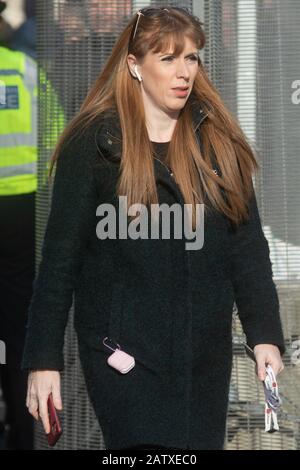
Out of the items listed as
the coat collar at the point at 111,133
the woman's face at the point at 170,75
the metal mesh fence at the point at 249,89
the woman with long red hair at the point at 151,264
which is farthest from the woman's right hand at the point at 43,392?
the metal mesh fence at the point at 249,89

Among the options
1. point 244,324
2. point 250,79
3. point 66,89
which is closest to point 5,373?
point 66,89

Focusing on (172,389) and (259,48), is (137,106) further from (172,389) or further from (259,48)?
(259,48)

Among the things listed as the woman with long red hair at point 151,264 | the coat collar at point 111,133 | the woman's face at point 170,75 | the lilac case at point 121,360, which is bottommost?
the lilac case at point 121,360

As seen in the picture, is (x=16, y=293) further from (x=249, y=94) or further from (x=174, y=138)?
(x=174, y=138)

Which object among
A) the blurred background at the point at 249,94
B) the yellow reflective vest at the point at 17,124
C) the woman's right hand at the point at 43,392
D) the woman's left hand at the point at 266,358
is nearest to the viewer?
the woman's right hand at the point at 43,392

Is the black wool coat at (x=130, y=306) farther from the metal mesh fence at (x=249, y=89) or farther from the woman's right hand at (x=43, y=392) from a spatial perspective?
the metal mesh fence at (x=249, y=89)

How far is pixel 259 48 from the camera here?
4973 mm

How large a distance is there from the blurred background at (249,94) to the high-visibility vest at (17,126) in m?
0.56

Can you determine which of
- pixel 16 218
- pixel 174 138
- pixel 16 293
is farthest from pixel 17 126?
pixel 174 138

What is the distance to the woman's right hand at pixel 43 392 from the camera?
3562mm

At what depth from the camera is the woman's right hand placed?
356 cm

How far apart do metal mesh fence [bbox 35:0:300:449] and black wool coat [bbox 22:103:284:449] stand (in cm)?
132

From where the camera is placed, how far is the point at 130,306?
3.60 meters
